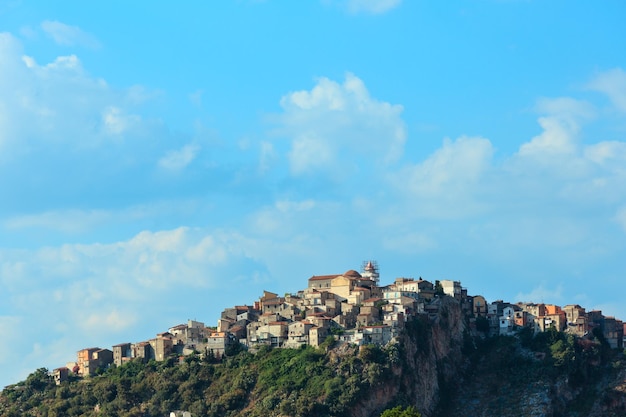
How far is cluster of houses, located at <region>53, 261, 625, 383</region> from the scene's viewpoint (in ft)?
317

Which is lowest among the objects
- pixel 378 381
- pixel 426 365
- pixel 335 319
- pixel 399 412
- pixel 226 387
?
pixel 399 412

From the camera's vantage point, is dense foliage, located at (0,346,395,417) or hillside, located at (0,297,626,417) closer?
dense foliage, located at (0,346,395,417)

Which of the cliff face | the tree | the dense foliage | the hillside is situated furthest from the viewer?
the cliff face

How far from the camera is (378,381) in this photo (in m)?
88.1

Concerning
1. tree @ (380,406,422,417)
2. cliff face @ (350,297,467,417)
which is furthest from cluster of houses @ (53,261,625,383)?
tree @ (380,406,422,417)

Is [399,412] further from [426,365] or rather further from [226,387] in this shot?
[226,387]

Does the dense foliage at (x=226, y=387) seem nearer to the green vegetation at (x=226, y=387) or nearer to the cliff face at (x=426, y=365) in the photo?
the green vegetation at (x=226, y=387)

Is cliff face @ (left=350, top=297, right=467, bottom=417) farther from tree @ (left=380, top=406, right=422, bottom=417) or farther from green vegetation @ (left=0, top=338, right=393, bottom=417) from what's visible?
tree @ (left=380, top=406, right=422, bottom=417)

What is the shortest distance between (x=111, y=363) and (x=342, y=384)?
23490 millimetres

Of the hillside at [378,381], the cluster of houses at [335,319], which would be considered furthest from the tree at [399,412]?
the cluster of houses at [335,319]

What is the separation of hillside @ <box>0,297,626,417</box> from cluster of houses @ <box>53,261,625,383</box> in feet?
3.96

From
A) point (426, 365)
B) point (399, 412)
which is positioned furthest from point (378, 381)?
point (426, 365)

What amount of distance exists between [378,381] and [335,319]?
993cm

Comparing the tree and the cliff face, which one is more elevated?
the cliff face
